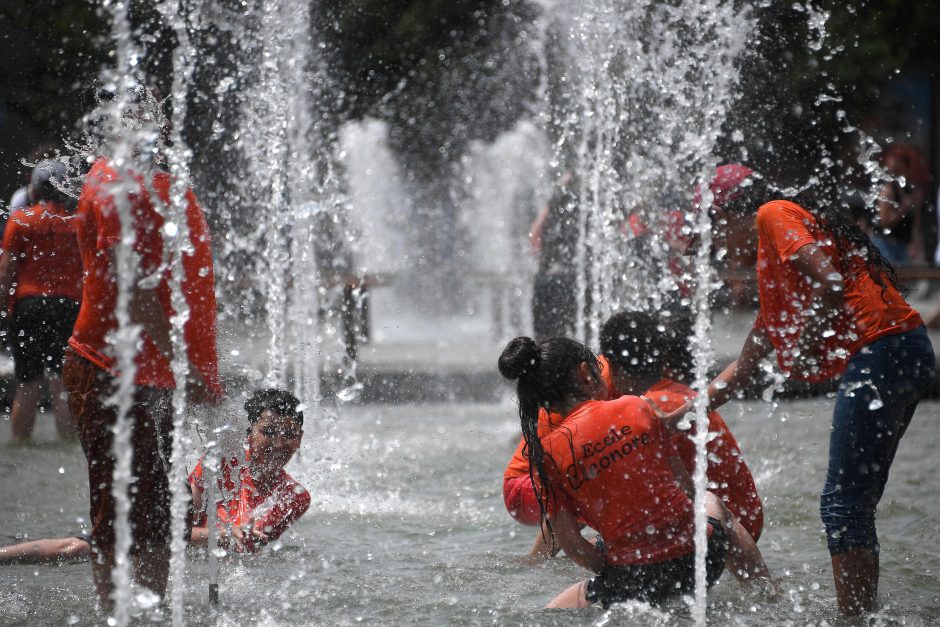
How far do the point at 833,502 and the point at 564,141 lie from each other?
21.6 ft

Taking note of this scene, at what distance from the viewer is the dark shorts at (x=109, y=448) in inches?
119

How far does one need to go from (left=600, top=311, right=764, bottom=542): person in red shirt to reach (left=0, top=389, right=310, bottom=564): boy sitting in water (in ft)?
3.54

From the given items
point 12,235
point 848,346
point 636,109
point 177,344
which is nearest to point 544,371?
point 848,346

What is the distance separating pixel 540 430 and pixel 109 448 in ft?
3.75

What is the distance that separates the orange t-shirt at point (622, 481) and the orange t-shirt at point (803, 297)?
0.43 metres

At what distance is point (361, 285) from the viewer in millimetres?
8664

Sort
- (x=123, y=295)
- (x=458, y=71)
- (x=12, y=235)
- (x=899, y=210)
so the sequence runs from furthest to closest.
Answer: (x=458, y=71), (x=899, y=210), (x=12, y=235), (x=123, y=295)

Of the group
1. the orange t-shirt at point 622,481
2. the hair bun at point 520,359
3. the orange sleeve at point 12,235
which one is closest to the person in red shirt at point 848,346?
the orange t-shirt at point 622,481

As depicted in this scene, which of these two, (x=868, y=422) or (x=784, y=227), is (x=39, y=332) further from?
A: (x=868, y=422)

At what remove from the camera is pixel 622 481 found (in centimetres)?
304

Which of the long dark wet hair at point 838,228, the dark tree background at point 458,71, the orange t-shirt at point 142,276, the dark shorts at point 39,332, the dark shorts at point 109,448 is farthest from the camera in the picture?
the dark tree background at point 458,71

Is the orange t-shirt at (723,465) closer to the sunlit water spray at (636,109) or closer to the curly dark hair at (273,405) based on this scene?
the curly dark hair at (273,405)

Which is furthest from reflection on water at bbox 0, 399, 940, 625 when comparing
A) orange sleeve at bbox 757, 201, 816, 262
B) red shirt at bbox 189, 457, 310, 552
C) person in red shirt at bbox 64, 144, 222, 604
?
orange sleeve at bbox 757, 201, 816, 262

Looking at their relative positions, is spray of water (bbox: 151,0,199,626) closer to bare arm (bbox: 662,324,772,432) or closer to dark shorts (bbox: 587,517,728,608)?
dark shorts (bbox: 587,517,728,608)
